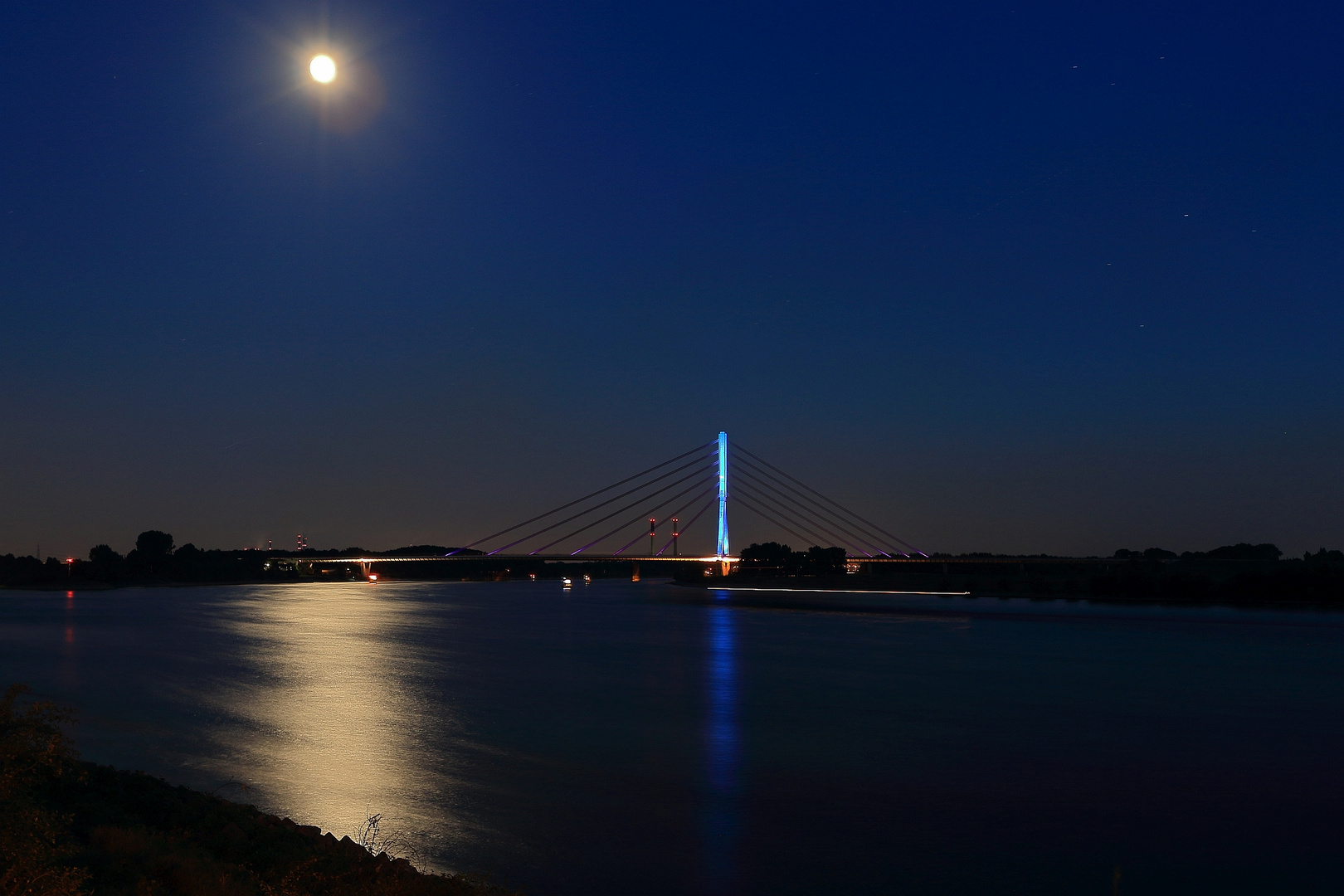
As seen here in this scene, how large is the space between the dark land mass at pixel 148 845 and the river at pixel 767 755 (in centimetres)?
117

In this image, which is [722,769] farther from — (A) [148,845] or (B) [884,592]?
(B) [884,592]

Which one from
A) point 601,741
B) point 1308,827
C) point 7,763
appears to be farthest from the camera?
point 601,741

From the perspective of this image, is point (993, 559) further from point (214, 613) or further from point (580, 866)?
point (580, 866)

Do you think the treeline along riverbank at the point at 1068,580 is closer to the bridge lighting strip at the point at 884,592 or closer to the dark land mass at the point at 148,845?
the bridge lighting strip at the point at 884,592

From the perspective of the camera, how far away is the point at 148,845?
778 centimetres

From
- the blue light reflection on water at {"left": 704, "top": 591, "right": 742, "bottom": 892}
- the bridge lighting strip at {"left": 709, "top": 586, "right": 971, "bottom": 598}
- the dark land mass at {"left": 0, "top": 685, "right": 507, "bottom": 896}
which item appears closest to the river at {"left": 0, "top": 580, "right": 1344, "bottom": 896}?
the blue light reflection on water at {"left": 704, "top": 591, "right": 742, "bottom": 892}

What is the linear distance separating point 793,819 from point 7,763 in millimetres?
7774

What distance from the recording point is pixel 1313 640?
1668 inches

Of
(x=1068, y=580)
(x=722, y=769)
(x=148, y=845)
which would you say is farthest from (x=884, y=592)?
(x=148, y=845)

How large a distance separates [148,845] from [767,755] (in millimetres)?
9470

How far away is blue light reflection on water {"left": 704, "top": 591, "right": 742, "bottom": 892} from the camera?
9.59m

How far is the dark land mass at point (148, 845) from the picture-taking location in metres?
6.34

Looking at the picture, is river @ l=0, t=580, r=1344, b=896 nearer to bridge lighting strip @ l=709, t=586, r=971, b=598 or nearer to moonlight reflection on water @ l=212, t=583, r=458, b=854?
moonlight reflection on water @ l=212, t=583, r=458, b=854

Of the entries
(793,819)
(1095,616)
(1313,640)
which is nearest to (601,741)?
(793,819)
